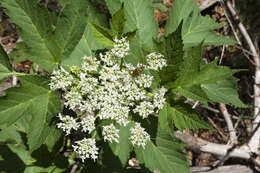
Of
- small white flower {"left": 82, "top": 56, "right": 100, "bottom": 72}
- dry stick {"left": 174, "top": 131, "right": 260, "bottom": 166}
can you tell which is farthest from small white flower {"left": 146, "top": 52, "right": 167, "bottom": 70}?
dry stick {"left": 174, "top": 131, "right": 260, "bottom": 166}

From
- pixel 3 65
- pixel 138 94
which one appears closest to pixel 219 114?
pixel 138 94

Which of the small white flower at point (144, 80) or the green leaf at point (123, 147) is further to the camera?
the green leaf at point (123, 147)

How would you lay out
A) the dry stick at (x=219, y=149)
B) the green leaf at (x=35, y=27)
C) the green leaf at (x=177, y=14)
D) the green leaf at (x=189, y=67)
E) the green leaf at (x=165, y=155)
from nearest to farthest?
the green leaf at (x=189, y=67) → the green leaf at (x=35, y=27) → the green leaf at (x=165, y=155) → the green leaf at (x=177, y=14) → the dry stick at (x=219, y=149)

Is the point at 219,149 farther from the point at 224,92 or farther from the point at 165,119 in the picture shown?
the point at 165,119

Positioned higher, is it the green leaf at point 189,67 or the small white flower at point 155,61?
the small white flower at point 155,61

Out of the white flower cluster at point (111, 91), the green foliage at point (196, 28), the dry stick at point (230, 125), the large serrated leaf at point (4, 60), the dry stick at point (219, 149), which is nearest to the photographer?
the large serrated leaf at point (4, 60)

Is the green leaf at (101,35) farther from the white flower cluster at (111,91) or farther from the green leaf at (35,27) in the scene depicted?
the green leaf at (35,27)

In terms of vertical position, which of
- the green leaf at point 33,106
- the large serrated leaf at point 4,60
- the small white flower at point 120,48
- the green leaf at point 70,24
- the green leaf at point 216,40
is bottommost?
the green leaf at point 33,106

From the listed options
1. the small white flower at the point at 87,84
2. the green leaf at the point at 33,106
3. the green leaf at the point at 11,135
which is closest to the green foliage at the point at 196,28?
the small white flower at the point at 87,84
